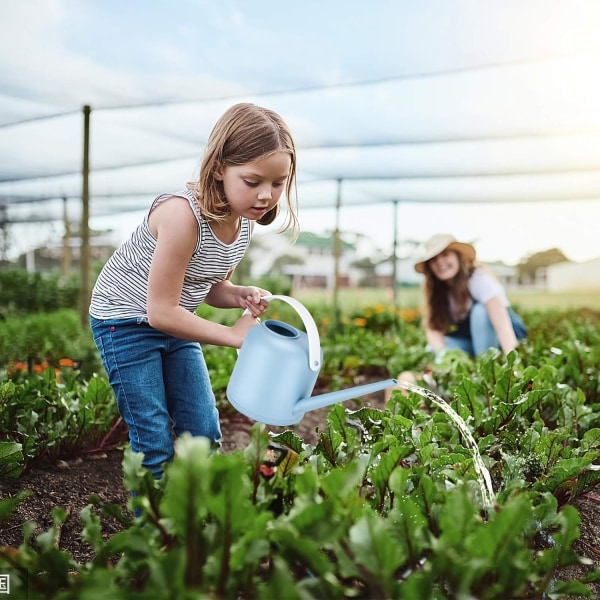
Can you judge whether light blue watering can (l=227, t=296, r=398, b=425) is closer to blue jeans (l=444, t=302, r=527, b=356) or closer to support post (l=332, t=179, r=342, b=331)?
blue jeans (l=444, t=302, r=527, b=356)

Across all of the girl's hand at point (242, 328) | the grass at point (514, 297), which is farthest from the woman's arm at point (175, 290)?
the grass at point (514, 297)

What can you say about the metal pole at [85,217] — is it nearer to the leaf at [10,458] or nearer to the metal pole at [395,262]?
the leaf at [10,458]

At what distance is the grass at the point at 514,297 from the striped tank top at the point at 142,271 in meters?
6.93

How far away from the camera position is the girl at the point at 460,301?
4.40m

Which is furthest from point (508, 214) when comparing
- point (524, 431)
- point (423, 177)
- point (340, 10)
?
point (524, 431)

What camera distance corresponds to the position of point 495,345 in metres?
4.54

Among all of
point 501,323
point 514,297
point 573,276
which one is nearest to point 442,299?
point 501,323

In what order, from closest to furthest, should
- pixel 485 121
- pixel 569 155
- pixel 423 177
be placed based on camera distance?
pixel 485 121, pixel 569 155, pixel 423 177

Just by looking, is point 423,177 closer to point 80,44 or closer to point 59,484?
point 80,44

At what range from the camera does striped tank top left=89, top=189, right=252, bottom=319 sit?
2129 mm

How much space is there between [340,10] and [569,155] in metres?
3.23

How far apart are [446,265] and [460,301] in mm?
260

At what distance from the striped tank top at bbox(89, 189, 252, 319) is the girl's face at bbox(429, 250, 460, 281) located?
8.43 feet

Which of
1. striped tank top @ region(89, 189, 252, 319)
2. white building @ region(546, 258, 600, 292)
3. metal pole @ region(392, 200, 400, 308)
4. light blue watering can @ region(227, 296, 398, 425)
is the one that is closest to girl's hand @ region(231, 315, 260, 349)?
light blue watering can @ region(227, 296, 398, 425)
